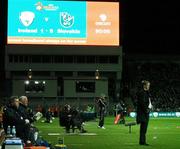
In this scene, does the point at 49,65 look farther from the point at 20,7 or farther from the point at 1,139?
the point at 1,139

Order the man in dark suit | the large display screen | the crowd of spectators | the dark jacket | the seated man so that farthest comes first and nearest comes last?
the crowd of spectators
the large display screen
the seated man
the man in dark suit
the dark jacket

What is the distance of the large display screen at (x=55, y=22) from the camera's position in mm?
54844

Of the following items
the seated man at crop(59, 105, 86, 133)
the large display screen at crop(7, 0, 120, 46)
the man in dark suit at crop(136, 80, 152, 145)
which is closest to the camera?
the man in dark suit at crop(136, 80, 152, 145)

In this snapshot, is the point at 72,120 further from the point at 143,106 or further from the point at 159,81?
the point at 159,81

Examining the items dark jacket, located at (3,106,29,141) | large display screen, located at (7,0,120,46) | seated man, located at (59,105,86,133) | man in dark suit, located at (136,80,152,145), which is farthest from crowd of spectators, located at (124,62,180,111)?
dark jacket, located at (3,106,29,141)

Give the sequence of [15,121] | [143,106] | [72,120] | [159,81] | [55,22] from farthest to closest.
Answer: [159,81] → [55,22] → [72,120] → [143,106] → [15,121]

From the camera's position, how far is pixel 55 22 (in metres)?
55.2

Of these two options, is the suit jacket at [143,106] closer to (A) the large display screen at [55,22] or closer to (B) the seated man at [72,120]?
(B) the seated man at [72,120]

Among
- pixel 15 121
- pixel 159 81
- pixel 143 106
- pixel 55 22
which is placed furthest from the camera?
pixel 159 81

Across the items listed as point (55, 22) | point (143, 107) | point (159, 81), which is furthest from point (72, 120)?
point (159, 81)

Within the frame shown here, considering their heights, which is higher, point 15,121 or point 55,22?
point 55,22

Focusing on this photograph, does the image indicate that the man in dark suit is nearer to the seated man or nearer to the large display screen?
the seated man

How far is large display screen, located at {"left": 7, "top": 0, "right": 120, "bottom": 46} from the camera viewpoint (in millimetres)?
54844

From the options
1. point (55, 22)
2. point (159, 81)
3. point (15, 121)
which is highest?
point (55, 22)
